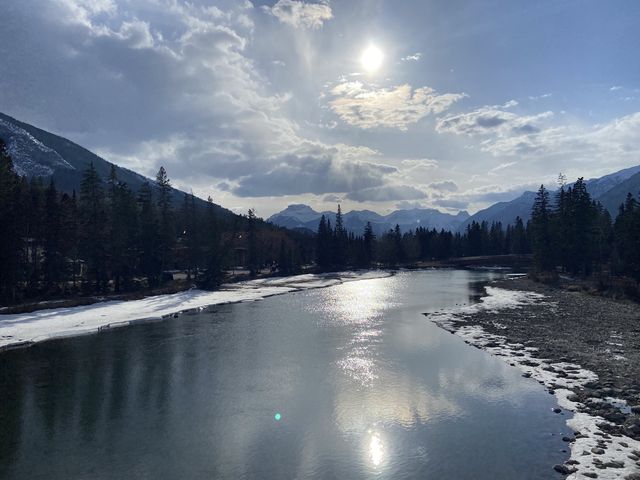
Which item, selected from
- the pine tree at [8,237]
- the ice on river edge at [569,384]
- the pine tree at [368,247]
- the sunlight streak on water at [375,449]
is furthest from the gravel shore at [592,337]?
the pine tree at [368,247]

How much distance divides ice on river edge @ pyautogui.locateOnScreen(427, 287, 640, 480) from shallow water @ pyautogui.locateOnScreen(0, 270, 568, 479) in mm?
889

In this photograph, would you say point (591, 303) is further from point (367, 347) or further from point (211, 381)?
point (211, 381)

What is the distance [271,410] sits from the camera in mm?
22781

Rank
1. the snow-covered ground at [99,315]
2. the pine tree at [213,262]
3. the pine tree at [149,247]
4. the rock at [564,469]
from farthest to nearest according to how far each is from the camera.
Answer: the pine tree at [213,262], the pine tree at [149,247], the snow-covered ground at [99,315], the rock at [564,469]

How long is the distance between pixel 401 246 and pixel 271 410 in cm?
15675

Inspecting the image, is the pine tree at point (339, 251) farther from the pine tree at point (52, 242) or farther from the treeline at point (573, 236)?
the pine tree at point (52, 242)

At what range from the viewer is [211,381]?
27.8 meters

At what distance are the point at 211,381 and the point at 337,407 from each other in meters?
9.47

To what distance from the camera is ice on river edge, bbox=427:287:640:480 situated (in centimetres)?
1653

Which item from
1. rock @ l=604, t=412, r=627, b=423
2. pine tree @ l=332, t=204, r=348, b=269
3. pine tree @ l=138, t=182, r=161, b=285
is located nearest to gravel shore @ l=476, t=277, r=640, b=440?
rock @ l=604, t=412, r=627, b=423

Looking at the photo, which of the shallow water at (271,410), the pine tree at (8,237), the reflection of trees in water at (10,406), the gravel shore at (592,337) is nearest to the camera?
the shallow water at (271,410)

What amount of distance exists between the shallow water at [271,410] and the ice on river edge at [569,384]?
2.92 ft

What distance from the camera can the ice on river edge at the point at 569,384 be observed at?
651 inches

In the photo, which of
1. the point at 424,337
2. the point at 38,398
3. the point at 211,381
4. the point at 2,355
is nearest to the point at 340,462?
the point at 211,381
